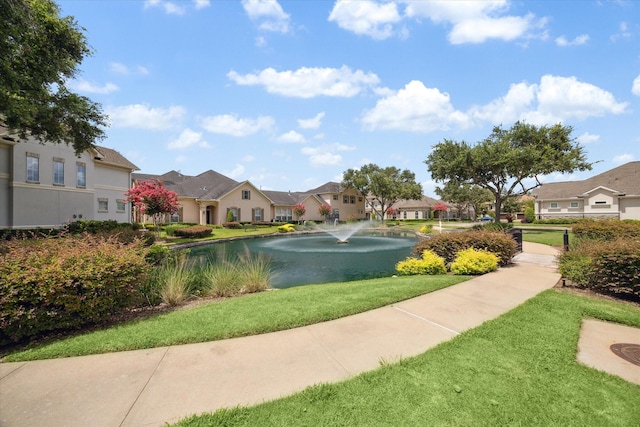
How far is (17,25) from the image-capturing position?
29.2ft

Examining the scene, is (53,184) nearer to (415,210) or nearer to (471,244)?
(471,244)

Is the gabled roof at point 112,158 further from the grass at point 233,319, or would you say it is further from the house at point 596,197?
the house at point 596,197

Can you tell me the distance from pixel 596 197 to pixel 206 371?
154 feet

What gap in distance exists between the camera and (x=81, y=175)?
2234 cm

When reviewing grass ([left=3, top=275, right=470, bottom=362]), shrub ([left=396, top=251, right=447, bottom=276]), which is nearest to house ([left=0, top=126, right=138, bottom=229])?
grass ([left=3, top=275, right=470, bottom=362])

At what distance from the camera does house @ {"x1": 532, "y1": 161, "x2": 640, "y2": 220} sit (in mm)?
31891

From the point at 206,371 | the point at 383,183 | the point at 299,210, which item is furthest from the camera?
the point at 383,183

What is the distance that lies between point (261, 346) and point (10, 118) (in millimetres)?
12644

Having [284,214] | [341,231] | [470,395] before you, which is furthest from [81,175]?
[470,395]

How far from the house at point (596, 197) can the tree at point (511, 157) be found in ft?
46.9

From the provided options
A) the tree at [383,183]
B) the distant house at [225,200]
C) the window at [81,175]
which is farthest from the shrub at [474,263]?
the tree at [383,183]

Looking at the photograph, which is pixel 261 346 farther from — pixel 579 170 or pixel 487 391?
pixel 579 170

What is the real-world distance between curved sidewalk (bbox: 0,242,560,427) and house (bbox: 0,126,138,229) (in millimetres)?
16854

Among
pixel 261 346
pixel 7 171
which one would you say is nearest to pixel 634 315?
pixel 261 346
